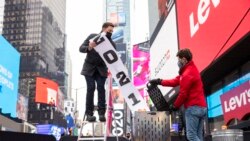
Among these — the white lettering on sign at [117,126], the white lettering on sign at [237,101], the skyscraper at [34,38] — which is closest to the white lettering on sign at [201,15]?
the white lettering on sign at [237,101]

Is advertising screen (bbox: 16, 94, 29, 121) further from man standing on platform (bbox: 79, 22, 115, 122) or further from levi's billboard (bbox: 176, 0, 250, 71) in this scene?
man standing on platform (bbox: 79, 22, 115, 122)

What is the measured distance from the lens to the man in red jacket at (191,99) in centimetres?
623

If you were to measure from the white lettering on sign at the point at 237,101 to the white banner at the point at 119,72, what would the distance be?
4.54 meters

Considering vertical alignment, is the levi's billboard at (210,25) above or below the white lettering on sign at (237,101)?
above

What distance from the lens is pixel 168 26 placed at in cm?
1805

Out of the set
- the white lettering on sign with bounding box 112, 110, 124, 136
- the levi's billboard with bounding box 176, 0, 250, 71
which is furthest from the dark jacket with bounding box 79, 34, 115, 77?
the levi's billboard with bounding box 176, 0, 250, 71

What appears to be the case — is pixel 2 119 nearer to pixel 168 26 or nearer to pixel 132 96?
pixel 168 26

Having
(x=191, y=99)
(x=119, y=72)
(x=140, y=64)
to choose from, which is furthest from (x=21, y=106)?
(x=191, y=99)

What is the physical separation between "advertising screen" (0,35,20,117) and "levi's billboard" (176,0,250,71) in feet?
83.0

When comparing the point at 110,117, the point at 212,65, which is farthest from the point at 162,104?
the point at 212,65

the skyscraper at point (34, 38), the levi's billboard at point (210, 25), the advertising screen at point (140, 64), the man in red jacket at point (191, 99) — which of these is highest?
the skyscraper at point (34, 38)

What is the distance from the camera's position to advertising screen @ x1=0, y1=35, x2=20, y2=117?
37.7 metres

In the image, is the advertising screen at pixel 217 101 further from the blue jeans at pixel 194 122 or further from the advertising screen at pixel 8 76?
the advertising screen at pixel 8 76

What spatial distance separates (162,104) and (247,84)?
512 cm
